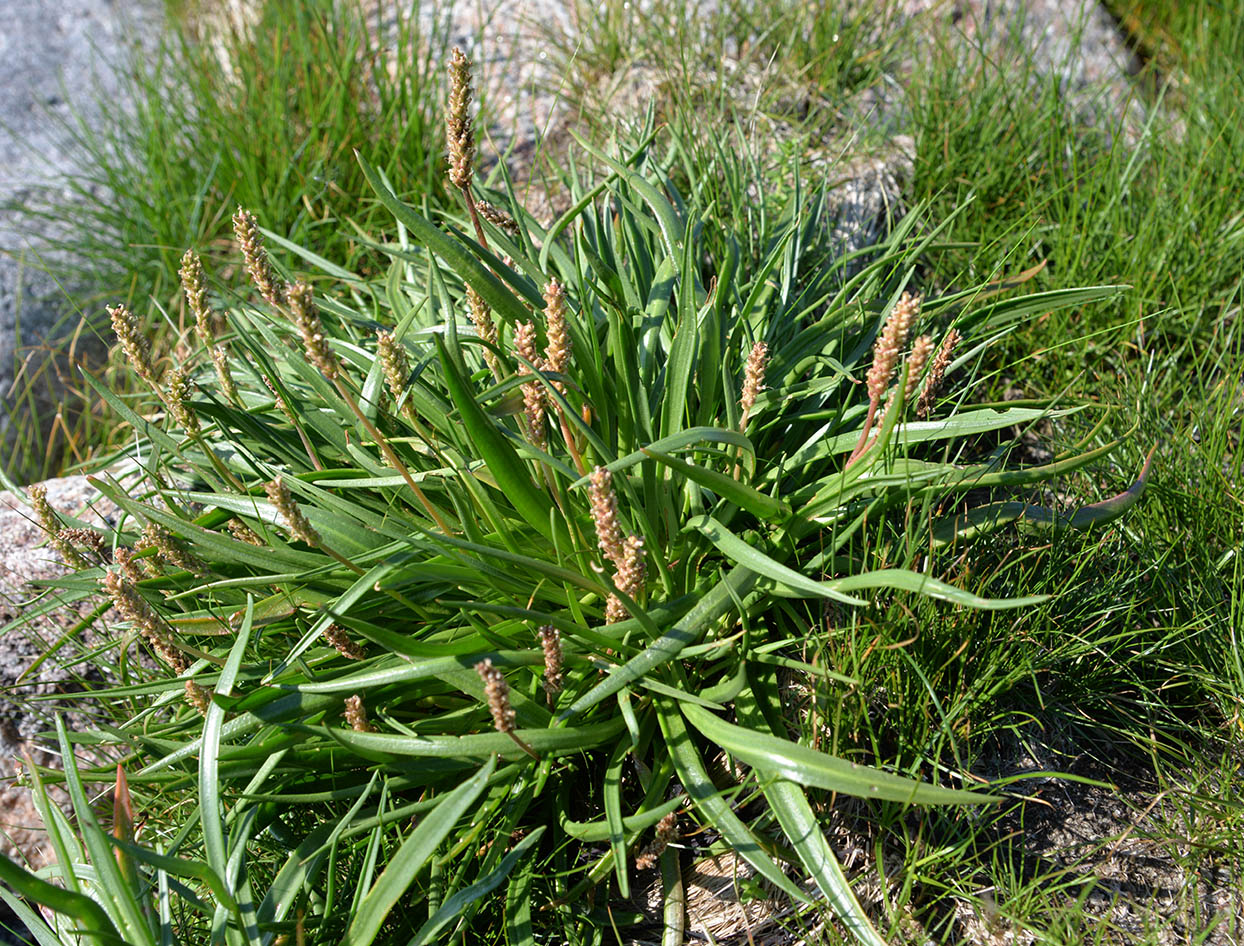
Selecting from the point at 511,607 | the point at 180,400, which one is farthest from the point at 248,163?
the point at 511,607

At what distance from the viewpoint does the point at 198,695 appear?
1.80 m

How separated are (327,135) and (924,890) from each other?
320 cm

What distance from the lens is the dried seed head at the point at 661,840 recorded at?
5.80 ft

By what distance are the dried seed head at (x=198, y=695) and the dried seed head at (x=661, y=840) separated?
0.86m

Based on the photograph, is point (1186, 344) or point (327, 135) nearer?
point (1186, 344)

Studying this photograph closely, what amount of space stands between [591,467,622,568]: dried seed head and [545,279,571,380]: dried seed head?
0.24 metres

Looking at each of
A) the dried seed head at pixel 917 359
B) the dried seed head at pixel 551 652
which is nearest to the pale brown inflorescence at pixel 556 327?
the dried seed head at pixel 551 652

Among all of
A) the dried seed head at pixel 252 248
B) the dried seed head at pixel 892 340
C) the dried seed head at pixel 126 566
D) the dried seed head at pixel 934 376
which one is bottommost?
the dried seed head at pixel 934 376

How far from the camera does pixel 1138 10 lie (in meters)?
4.38

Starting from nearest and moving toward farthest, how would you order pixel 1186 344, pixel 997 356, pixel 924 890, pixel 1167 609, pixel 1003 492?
pixel 924 890, pixel 1167 609, pixel 1003 492, pixel 1186 344, pixel 997 356

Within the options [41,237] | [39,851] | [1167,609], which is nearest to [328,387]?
[39,851]

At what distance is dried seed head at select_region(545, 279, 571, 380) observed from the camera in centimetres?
159

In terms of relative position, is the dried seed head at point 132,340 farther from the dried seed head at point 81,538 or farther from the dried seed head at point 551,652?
the dried seed head at point 551,652

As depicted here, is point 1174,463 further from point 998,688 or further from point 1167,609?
point 998,688
